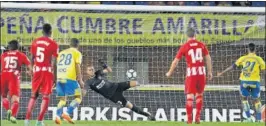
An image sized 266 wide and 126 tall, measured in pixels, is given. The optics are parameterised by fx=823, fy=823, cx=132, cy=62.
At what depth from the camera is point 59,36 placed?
644 inches

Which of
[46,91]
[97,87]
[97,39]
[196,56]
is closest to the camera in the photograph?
[46,91]

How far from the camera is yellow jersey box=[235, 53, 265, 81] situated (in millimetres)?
15562

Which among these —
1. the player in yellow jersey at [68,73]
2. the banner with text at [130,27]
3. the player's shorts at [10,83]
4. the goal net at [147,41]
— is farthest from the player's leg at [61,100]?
the banner with text at [130,27]

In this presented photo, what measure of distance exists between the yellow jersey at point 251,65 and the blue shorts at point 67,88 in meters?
3.45

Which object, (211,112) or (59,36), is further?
(211,112)

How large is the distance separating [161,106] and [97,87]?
2782mm

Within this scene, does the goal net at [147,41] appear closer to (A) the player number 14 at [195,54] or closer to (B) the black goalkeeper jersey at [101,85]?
(B) the black goalkeeper jersey at [101,85]

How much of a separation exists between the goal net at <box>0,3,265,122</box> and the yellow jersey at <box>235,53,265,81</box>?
0.89m

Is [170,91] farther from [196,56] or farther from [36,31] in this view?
[196,56]

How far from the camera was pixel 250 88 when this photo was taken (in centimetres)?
1571

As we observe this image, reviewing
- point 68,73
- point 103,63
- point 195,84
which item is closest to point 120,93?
point 103,63

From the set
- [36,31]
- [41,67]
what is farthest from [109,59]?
[41,67]

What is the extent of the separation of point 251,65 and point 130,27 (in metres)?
2.67

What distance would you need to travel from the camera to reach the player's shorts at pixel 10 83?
1349 cm
